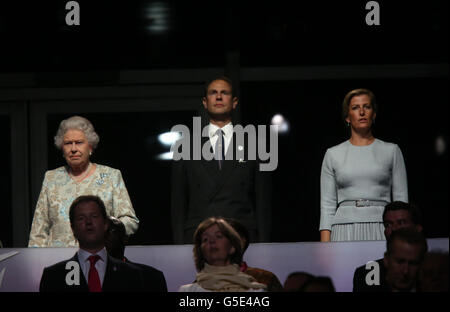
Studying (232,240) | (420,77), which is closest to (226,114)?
(232,240)

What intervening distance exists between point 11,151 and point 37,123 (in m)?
0.29

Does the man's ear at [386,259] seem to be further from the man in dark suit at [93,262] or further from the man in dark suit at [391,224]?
the man in dark suit at [93,262]

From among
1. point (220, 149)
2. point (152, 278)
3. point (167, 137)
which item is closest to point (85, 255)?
point (152, 278)

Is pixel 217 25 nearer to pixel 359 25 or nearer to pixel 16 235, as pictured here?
pixel 359 25

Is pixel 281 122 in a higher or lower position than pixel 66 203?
higher

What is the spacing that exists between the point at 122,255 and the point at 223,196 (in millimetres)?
695

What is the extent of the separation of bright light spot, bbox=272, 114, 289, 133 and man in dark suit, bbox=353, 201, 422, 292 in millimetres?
1741

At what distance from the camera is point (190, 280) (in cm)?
477

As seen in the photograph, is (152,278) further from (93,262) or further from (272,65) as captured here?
(272,65)

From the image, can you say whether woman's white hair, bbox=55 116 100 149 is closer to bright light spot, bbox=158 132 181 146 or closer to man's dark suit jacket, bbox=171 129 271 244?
man's dark suit jacket, bbox=171 129 271 244

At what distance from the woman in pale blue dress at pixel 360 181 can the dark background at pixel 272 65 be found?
1.03m

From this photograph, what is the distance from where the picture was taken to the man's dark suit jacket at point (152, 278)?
4.75 meters

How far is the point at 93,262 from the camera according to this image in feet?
15.4

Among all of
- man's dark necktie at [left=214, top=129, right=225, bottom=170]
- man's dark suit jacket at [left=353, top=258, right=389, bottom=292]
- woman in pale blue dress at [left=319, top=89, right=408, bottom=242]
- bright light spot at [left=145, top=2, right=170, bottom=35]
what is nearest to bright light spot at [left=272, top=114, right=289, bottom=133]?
bright light spot at [left=145, top=2, right=170, bottom=35]
